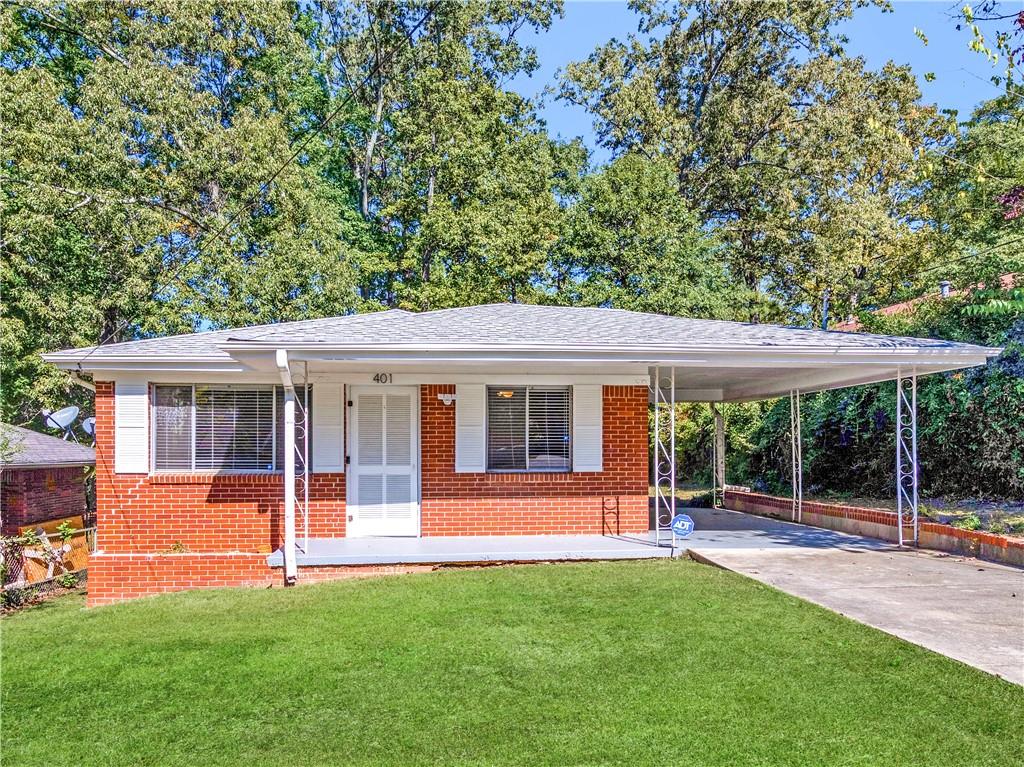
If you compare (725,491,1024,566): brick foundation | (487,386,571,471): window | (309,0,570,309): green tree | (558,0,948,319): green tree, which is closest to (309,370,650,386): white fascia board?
(487,386,571,471): window

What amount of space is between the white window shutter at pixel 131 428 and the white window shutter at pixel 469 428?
4.23 meters

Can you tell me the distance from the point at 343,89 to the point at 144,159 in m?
8.58

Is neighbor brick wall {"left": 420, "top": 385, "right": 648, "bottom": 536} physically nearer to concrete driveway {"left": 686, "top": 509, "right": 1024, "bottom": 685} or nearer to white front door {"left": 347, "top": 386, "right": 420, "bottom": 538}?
white front door {"left": 347, "top": 386, "right": 420, "bottom": 538}

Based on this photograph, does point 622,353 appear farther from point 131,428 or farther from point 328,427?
point 131,428

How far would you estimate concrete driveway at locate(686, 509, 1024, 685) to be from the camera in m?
6.07

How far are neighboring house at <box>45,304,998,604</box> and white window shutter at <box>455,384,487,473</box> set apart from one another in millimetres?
20

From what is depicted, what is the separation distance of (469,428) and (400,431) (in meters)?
0.99

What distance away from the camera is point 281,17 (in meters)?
23.1

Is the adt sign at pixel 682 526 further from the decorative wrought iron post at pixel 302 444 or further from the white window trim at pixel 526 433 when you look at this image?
the decorative wrought iron post at pixel 302 444

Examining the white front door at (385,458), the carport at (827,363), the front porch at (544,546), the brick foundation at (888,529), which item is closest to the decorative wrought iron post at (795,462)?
the brick foundation at (888,529)

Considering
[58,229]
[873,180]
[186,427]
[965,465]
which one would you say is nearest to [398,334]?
[186,427]

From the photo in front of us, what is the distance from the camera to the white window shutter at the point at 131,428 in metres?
10.4

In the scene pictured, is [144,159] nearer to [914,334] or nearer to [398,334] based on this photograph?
[398,334]

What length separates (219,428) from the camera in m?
10.7
